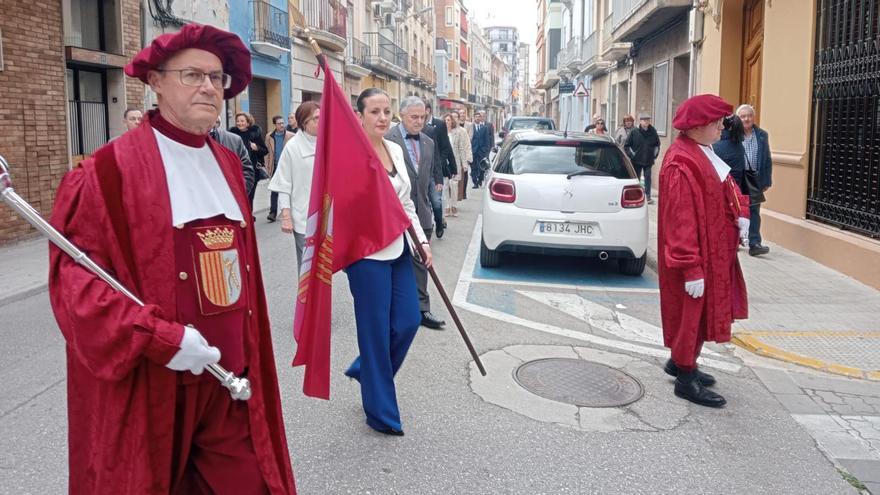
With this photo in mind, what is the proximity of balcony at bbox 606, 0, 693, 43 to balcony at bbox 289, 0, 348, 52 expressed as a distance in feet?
29.9

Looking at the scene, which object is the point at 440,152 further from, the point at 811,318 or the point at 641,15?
the point at 641,15

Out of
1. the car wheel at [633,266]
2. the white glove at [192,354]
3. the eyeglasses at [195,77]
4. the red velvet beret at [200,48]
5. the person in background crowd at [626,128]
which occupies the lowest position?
the car wheel at [633,266]

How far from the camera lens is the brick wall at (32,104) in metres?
10.3

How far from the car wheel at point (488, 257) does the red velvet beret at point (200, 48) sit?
6457 mm

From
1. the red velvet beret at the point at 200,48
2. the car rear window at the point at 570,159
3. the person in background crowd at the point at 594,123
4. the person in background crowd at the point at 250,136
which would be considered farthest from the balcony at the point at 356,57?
the red velvet beret at the point at 200,48

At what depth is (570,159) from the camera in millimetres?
8320


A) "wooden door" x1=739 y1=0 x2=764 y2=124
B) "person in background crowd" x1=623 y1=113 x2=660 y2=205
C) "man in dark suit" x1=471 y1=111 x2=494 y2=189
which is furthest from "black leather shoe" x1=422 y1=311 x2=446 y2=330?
"man in dark suit" x1=471 y1=111 x2=494 y2=189

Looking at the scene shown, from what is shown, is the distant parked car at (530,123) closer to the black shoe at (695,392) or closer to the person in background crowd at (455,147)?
the person in background crowd at (455,147)

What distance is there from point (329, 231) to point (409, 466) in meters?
Answer: 1.19

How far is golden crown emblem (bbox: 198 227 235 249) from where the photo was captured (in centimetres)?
217

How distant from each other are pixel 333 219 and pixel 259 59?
19.0 metres

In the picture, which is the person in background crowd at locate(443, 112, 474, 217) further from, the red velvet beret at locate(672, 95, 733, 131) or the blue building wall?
the red velvet beret at locate(672, 95, 733, 131)

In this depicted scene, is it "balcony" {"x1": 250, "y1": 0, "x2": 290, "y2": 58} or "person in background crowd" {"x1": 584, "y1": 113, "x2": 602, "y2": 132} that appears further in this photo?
"balcony" {"x1": 250, "y1": 0, "x2": 290, "y2": 58}

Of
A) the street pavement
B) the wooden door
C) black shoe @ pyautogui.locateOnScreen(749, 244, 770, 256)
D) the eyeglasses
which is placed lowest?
the street pavement
